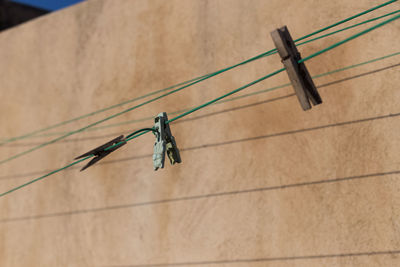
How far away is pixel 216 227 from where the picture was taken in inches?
158

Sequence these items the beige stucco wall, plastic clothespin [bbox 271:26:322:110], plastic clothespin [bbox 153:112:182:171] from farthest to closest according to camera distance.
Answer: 1. the beige stucco wall
2. plastic clothespin [bbox 153:112:182:171]
3. plastic clothespin [bbox 271:26:322:110]

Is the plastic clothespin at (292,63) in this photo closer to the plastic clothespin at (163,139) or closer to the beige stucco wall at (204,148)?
the plastic clothespin at (163,139)

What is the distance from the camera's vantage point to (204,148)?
13.9ft

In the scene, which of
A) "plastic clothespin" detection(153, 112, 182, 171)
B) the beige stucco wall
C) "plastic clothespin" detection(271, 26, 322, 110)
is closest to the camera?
"plastic clothespin" detection(271, 26, 322, 110)

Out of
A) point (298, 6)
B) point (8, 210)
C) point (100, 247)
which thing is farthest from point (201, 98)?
point (8, 210)

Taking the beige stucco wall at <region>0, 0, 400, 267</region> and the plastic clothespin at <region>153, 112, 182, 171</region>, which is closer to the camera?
the plastic clothespin at <region>153, 112, 182, 171</region>

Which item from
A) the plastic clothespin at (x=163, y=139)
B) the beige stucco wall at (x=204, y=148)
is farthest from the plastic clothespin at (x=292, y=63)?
the beige stucco wall at (x=204, y=148)

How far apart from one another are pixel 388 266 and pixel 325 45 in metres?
1.99

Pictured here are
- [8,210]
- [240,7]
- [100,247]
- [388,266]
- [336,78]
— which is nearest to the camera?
[388,266]

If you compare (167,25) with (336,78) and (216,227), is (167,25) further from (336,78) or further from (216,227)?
(216,227)

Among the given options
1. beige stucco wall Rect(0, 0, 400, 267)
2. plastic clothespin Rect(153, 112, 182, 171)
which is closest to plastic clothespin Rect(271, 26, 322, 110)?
plastic clothespin Rect(153, 112, 182, 171)

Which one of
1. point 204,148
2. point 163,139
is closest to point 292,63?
point 163,139

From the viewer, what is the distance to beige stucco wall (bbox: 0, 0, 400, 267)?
3.54 metres

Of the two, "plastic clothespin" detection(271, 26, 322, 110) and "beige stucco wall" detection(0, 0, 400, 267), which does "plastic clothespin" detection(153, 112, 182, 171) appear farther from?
"beige stucco wall" detection(0, 0, 400, 267)
